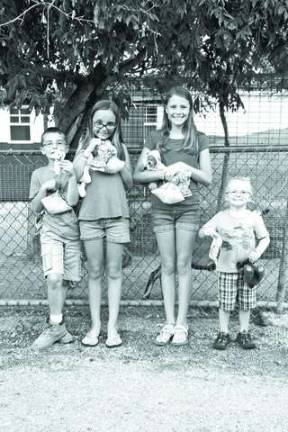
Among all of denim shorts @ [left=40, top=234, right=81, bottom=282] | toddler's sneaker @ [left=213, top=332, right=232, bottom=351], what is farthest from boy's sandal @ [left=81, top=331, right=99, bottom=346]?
toddler's sneaker @ [left=213, top=332, right=232, bottom=351]

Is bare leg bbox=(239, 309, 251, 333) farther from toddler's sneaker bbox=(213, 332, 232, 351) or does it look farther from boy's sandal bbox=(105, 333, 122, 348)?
boy's sandal bbox=(105, 333, 122, 348)

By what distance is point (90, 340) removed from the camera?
12.0ft

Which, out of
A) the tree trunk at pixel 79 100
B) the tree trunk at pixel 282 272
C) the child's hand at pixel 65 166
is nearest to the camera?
the child's hand at pixel 65 166

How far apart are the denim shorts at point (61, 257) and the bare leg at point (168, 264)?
1.98 ft

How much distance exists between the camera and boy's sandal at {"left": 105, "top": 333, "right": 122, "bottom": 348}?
364 centimetres

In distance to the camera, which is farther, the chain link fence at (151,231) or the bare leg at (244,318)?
the chain link fence at (151,231)

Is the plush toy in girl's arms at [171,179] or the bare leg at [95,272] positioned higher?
the plush toy in girl's arms at [171,179]

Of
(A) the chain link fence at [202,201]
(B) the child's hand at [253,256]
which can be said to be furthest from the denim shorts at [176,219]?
(A) the chain link fence at [202,201]

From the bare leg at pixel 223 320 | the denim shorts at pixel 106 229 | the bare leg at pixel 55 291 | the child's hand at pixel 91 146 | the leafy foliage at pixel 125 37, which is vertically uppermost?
the leafy foliage at pixel 125 37

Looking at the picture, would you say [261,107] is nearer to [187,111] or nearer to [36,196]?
[187,111]

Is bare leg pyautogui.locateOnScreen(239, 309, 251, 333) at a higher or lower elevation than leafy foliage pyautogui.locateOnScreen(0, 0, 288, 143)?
lower

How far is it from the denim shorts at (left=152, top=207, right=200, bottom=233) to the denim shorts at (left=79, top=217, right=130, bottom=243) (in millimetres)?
262

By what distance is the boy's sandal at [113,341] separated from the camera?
364 centimetres

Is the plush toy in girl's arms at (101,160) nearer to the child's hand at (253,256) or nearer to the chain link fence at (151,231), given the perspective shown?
the chain link fence at (151,231)
